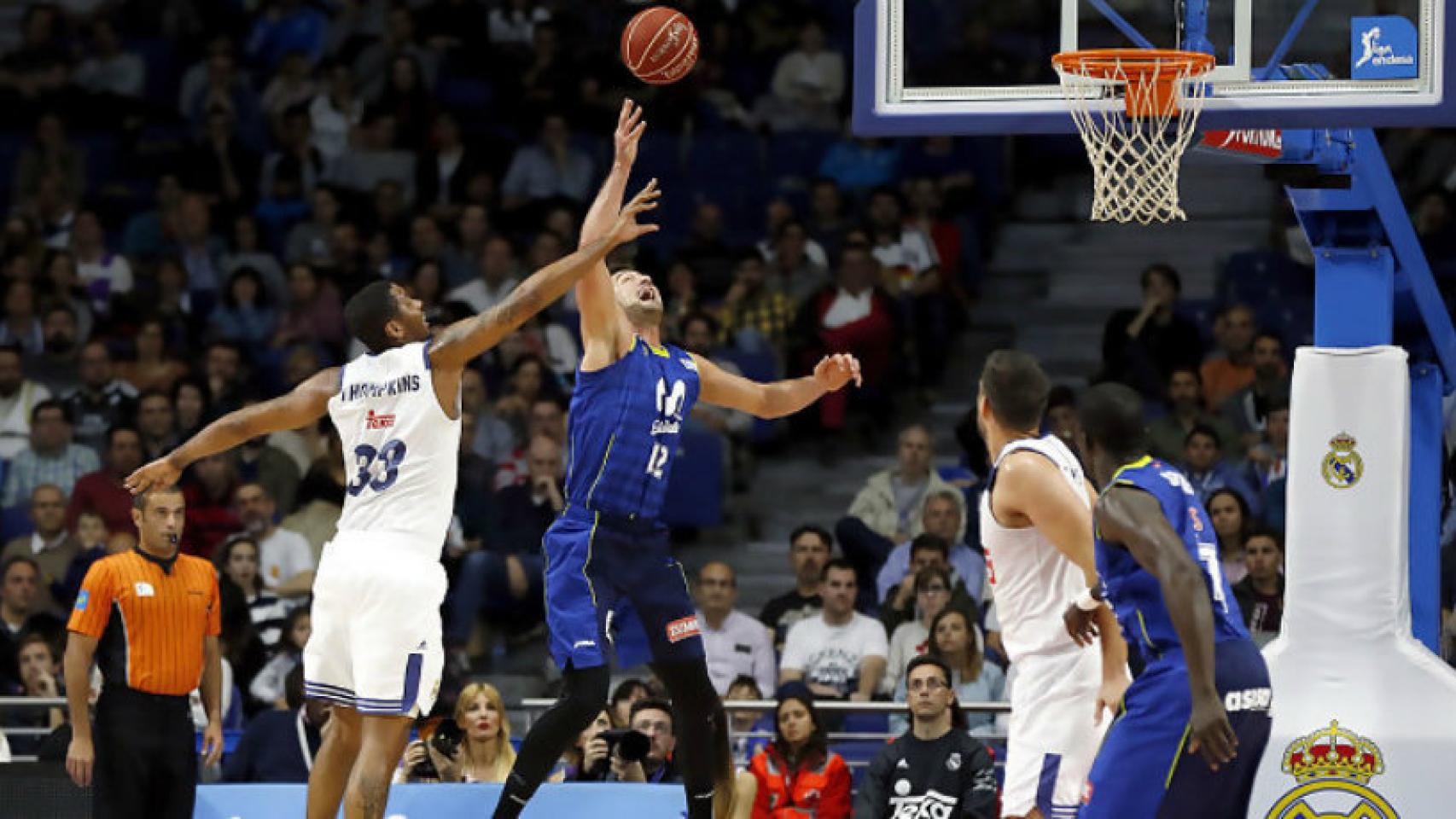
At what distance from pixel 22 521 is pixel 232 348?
1.85m

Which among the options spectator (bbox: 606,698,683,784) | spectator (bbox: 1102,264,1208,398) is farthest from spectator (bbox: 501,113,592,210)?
spectator (bbox: 606,698,683,784)

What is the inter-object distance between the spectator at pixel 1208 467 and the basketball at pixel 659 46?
16.4ft

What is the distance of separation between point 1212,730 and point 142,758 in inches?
192

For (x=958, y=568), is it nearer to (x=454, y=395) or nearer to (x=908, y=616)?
(x=908, y=616)

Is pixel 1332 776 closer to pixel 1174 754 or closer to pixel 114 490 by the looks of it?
pixel 1174 754

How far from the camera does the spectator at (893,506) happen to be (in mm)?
14195

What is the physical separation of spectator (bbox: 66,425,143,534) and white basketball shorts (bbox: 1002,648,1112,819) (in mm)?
8529

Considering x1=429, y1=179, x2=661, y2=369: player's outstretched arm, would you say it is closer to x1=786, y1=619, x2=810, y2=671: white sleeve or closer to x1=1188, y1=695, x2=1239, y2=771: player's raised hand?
x1=1188, y1=695, x2=1239, y2=771: player's raised hand

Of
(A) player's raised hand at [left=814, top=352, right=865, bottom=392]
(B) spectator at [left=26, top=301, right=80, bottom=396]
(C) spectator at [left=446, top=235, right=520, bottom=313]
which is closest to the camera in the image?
(A) player's raised hand at [left=814, top=352, right=865, bottom=392]

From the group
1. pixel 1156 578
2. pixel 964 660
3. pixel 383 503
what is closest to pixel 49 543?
pixel 964 660

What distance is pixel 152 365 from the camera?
1656 cm

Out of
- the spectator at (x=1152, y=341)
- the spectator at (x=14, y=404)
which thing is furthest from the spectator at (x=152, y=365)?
the spectator at (x=1152, y=341)

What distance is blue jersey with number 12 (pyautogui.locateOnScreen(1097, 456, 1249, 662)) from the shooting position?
7480mm

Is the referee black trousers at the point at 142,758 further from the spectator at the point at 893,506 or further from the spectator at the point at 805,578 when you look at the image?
the spectator at the point at 893,506
